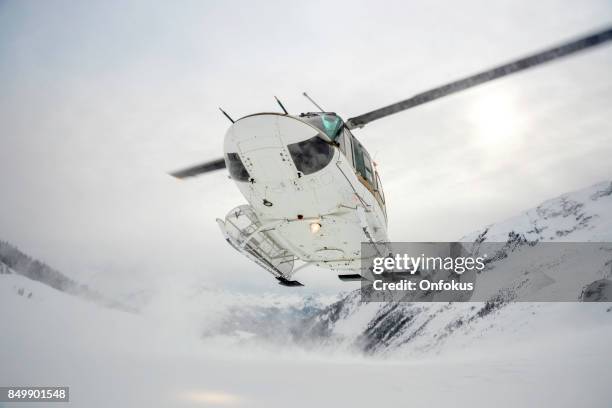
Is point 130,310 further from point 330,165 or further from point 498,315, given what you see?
point 498,315

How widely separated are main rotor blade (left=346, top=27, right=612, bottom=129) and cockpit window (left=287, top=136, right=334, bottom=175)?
6.04 ft

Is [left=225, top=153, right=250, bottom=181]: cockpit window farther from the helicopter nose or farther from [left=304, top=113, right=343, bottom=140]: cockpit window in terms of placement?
[left=304, top=113, right=343, bottom=140]: cockpit window

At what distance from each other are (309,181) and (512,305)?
239 feet

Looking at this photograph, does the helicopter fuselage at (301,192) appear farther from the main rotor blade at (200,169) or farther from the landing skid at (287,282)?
the main rotor blade at (200,169)

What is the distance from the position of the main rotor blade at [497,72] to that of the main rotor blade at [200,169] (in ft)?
12.3

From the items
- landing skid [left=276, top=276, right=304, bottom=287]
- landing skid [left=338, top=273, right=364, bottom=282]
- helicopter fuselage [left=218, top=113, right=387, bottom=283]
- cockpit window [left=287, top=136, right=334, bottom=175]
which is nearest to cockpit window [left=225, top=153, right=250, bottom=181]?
helicopter fuselage [left=218, top=113, right=387, bottom=283]

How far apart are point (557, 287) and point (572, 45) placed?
7223 cm

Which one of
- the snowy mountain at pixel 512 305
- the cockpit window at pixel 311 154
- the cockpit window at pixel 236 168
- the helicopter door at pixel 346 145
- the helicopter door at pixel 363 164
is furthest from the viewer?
the snowy mountain at pixel 512 305

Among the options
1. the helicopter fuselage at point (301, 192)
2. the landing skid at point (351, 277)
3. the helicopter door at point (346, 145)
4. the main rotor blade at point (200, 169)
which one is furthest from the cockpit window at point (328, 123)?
the landing skid at point (351, 277)

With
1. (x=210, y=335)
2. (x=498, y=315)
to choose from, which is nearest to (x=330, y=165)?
(x=210, y=335)

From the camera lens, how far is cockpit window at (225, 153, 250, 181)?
27.3 ft

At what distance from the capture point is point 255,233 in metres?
10.2

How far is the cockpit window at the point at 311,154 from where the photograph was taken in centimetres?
776

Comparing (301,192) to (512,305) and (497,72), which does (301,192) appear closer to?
(497,72)
